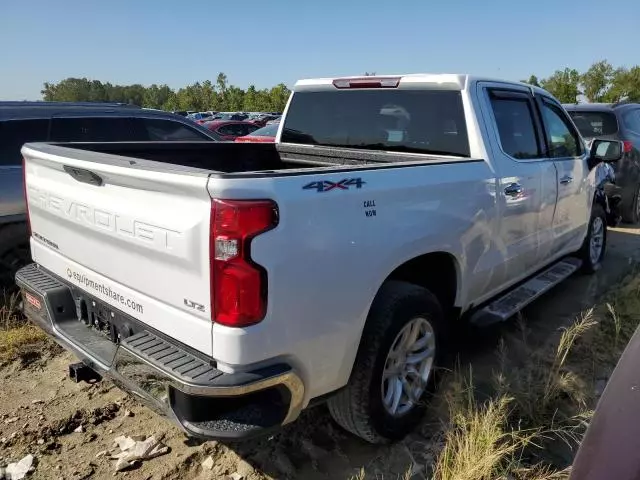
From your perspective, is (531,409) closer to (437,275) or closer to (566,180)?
(437,275)

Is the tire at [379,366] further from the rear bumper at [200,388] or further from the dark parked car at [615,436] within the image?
the dark parked car at [615,436]

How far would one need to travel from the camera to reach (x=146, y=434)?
3113 mm

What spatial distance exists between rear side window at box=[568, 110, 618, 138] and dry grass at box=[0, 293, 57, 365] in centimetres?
774

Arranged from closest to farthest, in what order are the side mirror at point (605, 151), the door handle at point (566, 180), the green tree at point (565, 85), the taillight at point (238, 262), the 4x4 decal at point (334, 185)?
the taillight at point (238, 262)
the 4x4 decal at point (334, 185)
the door handle at point (566, 180)
the side mirror at point (605, 151)
the green tree at point (565, 85)

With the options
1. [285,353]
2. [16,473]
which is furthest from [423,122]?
[16,473]

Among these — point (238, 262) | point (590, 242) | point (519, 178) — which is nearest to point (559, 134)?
point (519, 178)

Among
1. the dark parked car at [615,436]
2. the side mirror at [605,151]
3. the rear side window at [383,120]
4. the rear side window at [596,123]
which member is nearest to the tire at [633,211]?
the rear side window at [596,123]

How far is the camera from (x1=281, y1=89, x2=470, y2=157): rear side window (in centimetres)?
365

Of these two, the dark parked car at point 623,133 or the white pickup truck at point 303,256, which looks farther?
the dark parked car at point 623,133

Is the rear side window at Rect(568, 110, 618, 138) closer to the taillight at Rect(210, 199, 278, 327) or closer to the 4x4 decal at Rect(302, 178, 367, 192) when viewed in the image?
the 4x4 decal at Rect(302, 178, 367, 192)

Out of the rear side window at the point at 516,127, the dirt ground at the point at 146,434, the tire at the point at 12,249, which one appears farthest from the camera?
the tire at the point at 12,249

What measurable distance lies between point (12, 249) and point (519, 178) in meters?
4.23

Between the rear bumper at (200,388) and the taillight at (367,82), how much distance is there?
95.8 inches

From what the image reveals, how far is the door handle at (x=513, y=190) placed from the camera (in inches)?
143
